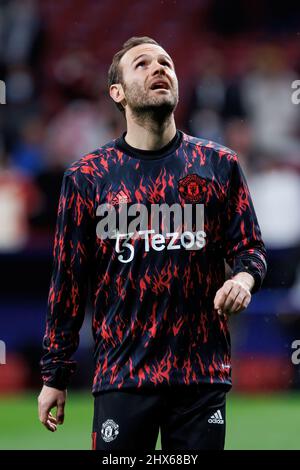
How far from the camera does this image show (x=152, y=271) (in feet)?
15.0

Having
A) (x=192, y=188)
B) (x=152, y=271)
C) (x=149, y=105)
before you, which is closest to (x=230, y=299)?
(x=152, y=271)

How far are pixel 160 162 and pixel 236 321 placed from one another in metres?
6.48

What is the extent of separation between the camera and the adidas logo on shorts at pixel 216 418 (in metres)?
4.47

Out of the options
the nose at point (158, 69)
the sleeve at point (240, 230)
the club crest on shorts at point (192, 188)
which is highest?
the nose at point (158, 69)

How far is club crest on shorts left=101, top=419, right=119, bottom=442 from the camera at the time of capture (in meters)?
4.52

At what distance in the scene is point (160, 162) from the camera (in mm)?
4672

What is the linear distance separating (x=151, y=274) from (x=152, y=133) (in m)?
0.57

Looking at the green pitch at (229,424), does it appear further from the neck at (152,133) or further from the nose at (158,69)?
the nose at (158,69)

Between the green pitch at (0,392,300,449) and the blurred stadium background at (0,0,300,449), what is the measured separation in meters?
0.02

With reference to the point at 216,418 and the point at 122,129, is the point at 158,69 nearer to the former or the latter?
the point at 216,418

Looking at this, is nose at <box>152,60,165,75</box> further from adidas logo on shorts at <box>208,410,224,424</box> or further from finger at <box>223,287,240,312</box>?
adidas logo on shorts at <box>208,410,224,424</box>

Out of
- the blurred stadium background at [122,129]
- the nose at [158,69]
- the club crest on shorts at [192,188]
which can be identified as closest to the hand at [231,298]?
the club crest on shorts at [192,188]

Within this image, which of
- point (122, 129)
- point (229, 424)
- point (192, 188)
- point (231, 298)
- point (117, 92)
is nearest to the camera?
point (231, 298)
